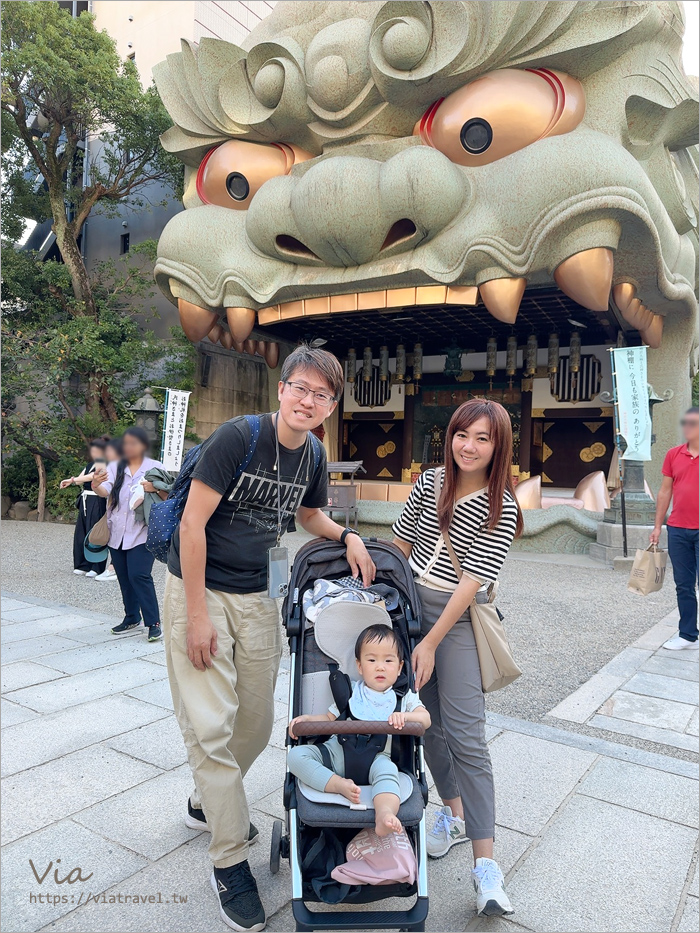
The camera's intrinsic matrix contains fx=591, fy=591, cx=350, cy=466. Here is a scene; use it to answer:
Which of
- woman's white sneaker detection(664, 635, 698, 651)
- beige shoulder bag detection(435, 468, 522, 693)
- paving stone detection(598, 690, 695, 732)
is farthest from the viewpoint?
woman's white sneaker detection(664, 635, 698, 651)

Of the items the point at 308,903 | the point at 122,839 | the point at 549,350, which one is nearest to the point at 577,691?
the point at 308,903

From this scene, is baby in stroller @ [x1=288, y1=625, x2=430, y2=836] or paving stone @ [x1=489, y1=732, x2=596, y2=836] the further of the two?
paving stone @ [x1=489, y1=732, x2=596, y2=836]

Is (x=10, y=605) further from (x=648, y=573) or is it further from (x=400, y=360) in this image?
(x=400, y=360)

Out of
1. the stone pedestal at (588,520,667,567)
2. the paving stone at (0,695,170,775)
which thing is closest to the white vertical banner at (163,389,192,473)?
the paving stone at (0,695,170,775)

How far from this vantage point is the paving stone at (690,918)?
72.3 inches

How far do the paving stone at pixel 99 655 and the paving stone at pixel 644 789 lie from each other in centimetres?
307

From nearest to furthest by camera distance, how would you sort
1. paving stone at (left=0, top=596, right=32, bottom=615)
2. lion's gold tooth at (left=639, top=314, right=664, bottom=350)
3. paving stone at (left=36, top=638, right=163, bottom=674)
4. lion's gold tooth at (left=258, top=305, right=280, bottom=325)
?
1. paving stone at (left=36, top=638, right=163, bottom=674)
2. paving stone at (left=0, top=596, right=32, bottom=615)
3. lion's gold tooth at (left=639, top=314, right=664, bottom=350)
4. lion's gold tooth at (left=258, top=305, right=280, bottom=325)

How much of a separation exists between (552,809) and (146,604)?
3405mm

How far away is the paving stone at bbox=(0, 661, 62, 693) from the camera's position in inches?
147

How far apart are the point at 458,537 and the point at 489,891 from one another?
110cm

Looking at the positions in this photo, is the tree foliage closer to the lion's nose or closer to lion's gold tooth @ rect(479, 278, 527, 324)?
the lion's nose

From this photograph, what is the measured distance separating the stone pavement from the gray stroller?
1.10 ft

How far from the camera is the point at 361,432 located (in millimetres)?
16781

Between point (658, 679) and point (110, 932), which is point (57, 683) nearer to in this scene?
point (110, 932)
